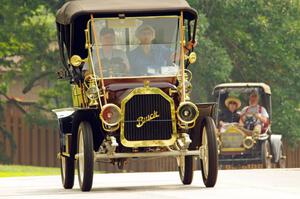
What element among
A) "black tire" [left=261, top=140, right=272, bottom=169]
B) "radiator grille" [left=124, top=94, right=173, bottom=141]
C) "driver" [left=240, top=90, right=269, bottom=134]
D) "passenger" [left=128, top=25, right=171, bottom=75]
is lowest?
"black tire" [left=261, top=140, right=272, bottom=169]

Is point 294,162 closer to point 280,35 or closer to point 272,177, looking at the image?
point 280,35

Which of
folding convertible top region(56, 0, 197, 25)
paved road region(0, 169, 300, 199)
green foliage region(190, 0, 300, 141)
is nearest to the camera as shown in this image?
A: paved road region(0, 169, 300, 199)

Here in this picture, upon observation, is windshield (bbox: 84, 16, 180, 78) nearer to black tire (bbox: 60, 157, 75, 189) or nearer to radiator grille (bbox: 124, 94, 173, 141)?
radiator grille (bbox: 124, 94, 173, 141)

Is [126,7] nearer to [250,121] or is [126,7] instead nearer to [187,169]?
[187,169]

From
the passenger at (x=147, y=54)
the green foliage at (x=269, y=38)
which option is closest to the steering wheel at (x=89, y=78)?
the passenger at (x=147, y=54)

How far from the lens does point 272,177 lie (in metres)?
22.5

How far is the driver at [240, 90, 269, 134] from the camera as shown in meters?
33.1

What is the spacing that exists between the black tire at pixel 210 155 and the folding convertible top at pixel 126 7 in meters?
1.67

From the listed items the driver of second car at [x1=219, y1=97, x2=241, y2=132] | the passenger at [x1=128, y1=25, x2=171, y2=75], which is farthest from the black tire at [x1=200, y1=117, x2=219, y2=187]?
the driver of second car at [x1=219, y1=97, x2=241, y2=132]

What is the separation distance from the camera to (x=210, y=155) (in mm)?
18250

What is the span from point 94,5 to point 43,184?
406 cm

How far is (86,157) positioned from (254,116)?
1565 cm

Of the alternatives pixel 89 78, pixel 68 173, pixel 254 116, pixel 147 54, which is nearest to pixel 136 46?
pixel 147 54

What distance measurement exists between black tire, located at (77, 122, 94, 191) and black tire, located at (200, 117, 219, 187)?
1.49m
